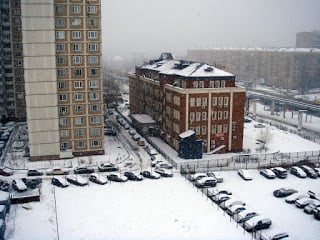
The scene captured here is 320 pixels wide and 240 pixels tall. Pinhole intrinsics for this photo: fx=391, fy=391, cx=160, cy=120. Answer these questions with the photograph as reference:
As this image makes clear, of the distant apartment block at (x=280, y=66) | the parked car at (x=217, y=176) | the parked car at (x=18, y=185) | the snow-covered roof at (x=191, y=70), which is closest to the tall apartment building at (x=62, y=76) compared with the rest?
the parked car at (x=18, y=185)

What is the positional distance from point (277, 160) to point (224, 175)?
10.0 meters

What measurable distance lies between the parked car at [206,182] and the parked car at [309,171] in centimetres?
1185

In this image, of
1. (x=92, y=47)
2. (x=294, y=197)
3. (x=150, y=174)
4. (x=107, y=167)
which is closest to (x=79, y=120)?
(x=107, y=167)

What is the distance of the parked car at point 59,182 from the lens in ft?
135

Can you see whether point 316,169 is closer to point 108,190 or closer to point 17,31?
point 108,190

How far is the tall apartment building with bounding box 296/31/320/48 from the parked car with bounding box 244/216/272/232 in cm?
16199

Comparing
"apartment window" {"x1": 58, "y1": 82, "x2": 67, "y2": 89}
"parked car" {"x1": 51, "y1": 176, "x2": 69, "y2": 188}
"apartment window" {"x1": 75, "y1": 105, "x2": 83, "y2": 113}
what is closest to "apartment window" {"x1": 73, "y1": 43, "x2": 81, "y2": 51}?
"apartment window" {"x1": 58, "y1": 82, "x2": 67, "y2": 89}

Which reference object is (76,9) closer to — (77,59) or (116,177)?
(77,59)

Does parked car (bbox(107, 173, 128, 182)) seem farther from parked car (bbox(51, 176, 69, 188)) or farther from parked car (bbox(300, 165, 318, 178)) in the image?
parked car (bbox(300, 165, 318, 178))

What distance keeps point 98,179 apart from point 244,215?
16385 mm

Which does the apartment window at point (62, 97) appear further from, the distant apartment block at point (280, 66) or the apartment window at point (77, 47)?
the distant apartment block at point (280, 66)

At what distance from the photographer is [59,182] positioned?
41.2 m

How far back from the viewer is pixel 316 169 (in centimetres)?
4653

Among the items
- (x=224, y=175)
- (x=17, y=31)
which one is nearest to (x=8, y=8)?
(x=17, y=31)
